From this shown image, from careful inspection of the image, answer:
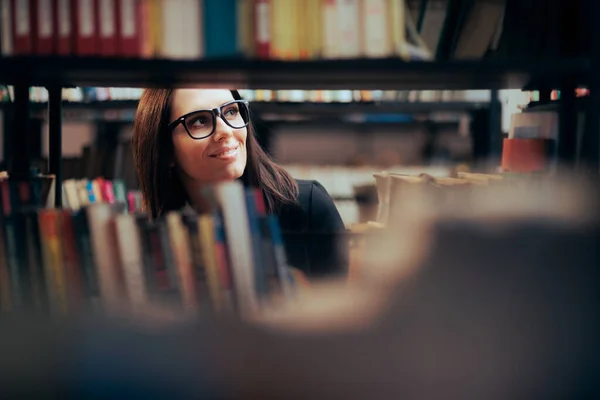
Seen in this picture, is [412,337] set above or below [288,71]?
below

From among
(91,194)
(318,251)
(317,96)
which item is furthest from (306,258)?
(317,96)

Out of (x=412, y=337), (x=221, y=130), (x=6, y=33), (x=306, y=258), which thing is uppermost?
(x=6, y=33)

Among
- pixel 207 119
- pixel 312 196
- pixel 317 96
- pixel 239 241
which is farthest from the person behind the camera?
pixel 317 96

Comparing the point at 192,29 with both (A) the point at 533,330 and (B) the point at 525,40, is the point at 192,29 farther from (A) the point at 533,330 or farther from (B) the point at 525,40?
(A) the point at 533,330

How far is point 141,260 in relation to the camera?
95 cm

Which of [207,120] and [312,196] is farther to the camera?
[312,196]

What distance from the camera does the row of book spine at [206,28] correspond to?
1.03m

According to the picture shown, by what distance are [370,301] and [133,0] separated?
687mm

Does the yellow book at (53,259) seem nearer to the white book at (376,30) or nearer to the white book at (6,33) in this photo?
the white book at (6,33)

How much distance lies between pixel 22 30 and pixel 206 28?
1.10 ft

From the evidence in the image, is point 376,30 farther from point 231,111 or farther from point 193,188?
point 193,188

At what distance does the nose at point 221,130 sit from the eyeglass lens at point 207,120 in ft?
0.03

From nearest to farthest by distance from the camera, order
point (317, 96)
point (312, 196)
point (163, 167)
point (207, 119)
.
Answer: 1. point (207, 119)
2. point (163, 167)
3. point (312, 196)
4. point (317, 96)

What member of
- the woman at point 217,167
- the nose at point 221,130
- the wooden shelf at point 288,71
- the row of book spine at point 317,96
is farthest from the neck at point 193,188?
the row of book spine at point 317,96
